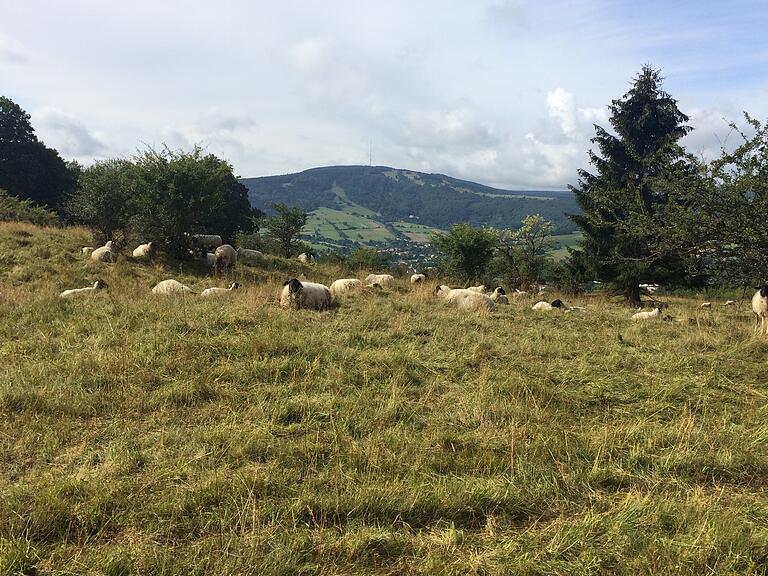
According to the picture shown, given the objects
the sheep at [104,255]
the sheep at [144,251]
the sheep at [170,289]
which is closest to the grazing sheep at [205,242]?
the sheep at [144,251]

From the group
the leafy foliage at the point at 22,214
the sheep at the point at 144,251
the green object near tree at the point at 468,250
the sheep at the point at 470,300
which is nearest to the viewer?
the sheep at the point at 470,300

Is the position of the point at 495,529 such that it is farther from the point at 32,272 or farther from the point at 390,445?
the point at 32,272

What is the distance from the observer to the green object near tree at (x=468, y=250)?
81.9 feet

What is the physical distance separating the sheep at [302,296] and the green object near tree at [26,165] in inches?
1294

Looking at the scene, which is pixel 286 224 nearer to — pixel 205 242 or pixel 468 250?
pixel 205 242

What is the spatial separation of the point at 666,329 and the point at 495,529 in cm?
893

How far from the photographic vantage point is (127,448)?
4.08 meters

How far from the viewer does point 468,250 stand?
2509 centimetres

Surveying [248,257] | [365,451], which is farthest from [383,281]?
[365,451]

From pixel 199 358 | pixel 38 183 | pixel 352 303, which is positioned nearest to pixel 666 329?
pixel 352 303

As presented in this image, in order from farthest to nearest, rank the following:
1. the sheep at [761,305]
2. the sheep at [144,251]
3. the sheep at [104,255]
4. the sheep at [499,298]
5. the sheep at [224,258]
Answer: the sheep at [224,258] → the sheep at [144,251] → the sheep at [104,255] → the sheep at [499,298] → the sheep at [761,305]

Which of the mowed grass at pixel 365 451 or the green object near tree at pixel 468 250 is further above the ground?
the green object near tree at pixel 468 250

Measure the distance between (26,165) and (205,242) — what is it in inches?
1078

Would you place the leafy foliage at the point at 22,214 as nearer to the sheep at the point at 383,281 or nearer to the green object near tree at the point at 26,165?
the green object near tree at the point at 26,165
